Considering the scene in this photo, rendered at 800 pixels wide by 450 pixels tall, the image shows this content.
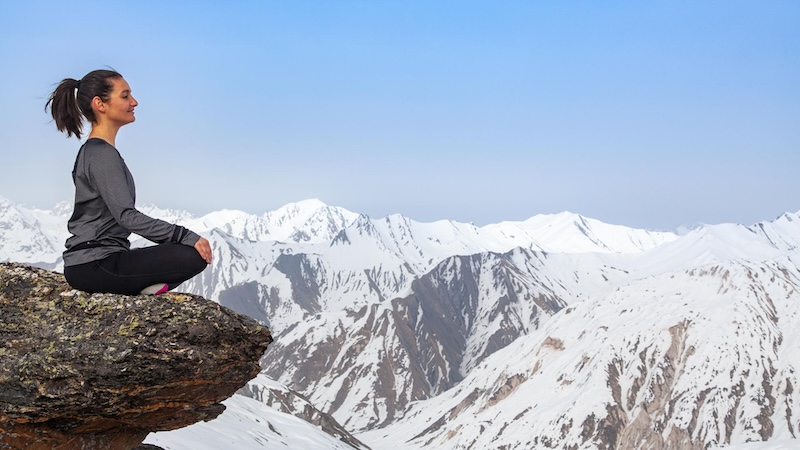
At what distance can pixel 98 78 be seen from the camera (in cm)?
1151

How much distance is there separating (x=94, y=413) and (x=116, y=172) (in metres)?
4.00

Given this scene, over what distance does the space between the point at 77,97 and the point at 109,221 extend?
2.06m

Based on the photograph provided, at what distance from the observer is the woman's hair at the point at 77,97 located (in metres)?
11.5

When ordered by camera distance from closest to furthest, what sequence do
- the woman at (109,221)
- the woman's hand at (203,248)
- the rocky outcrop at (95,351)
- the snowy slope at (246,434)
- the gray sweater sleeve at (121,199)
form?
the gray sweater sleeve at (121,199), the woman at (109,221), the woman's hand at (203,248), the rocky outcrop at (95,351), the snowy slope at (246,434)

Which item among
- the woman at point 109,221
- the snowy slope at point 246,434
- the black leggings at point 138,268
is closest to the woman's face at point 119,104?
the woman at point 109,221

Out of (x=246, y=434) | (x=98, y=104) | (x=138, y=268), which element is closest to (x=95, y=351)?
(x=138, y=268)

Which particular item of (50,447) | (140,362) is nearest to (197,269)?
(140,362)

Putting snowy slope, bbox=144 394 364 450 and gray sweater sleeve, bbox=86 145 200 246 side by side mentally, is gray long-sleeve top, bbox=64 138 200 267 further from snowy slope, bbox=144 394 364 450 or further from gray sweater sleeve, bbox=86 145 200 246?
snowy slope, bbox=144 394 364 450

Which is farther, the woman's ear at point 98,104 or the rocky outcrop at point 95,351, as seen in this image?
the woman's ear at point 98,104

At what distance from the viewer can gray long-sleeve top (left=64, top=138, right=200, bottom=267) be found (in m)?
10.7

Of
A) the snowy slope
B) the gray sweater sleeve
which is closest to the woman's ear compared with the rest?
the gray sweater sleeve

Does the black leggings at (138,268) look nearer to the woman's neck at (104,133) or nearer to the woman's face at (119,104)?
the woman's neck at (104,133)

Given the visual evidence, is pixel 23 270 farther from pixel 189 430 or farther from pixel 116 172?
pixel 189 430

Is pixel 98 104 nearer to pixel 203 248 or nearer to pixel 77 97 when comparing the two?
pixel 77 97
